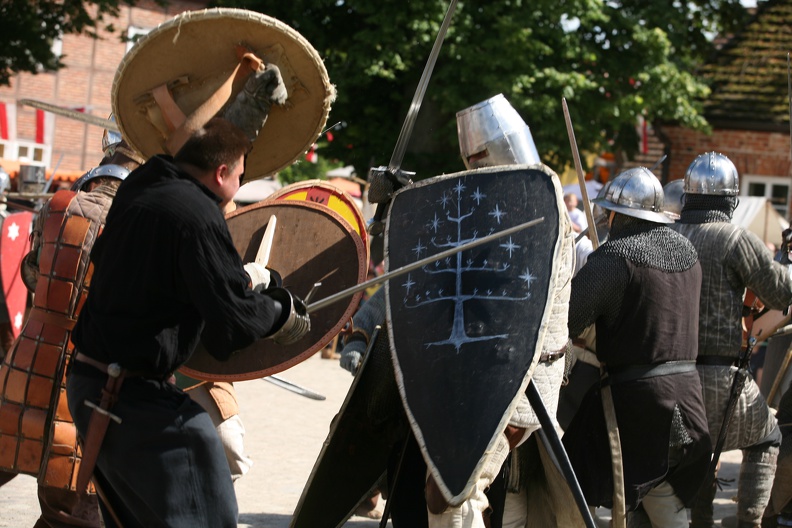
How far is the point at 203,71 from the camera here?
3.81m

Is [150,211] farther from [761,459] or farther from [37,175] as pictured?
[37,175]

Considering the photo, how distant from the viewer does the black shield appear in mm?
4137

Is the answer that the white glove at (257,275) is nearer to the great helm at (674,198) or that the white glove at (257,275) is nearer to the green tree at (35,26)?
the great helm at (674,198)

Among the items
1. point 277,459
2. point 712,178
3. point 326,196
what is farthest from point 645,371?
point 277,459

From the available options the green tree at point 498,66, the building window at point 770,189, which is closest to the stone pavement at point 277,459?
the green tree at point 498,66

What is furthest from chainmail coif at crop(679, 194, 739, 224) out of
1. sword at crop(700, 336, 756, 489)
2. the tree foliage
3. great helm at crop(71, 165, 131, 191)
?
the tree foliage

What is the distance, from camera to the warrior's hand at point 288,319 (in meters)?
3.21

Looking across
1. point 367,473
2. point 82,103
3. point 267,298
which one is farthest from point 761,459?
point 82,103

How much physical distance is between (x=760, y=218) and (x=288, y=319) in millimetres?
10176

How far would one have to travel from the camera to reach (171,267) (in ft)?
9.89

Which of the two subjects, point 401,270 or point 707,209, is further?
point 707,209

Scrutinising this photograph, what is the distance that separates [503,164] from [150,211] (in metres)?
1.50

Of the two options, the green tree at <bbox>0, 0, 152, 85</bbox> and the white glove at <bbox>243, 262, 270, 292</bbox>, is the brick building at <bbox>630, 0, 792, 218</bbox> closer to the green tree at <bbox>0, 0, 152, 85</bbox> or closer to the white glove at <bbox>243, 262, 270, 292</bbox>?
the green tree at <bbox>0, 0, 152, 85</bbox>

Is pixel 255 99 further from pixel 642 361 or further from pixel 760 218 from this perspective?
pixel 760 218
